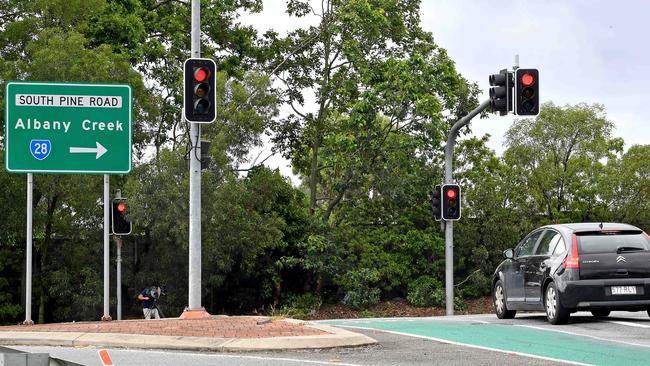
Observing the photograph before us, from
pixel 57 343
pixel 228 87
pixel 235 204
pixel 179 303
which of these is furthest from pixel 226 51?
pixel 57 343

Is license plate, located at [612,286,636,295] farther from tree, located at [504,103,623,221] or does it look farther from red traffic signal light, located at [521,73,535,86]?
tree, located at [504,103,623,221]

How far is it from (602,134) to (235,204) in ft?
66.1

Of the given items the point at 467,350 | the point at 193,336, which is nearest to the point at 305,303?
the point at 193,336

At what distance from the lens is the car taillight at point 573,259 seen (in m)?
15.8

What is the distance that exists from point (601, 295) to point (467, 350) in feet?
12.8

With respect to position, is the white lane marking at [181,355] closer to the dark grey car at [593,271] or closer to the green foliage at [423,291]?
the dark grey car at [593,271]

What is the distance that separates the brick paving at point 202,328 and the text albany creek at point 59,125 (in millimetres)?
5003

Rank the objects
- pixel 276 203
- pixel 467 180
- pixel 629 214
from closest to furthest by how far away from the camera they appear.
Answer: pixel 276 203, pixel 467 180, pixel 629 214

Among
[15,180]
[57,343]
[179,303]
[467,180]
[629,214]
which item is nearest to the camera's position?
[57,343]

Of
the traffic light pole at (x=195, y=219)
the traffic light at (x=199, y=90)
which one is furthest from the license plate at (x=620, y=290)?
the traffic light at (x=199, y=90)

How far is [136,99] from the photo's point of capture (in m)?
36.7

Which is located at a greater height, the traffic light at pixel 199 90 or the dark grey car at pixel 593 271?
the traffic light at pixel 199 90

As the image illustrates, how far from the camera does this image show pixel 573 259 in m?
15.8

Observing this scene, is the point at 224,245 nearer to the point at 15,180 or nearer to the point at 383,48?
the point at 15,180
